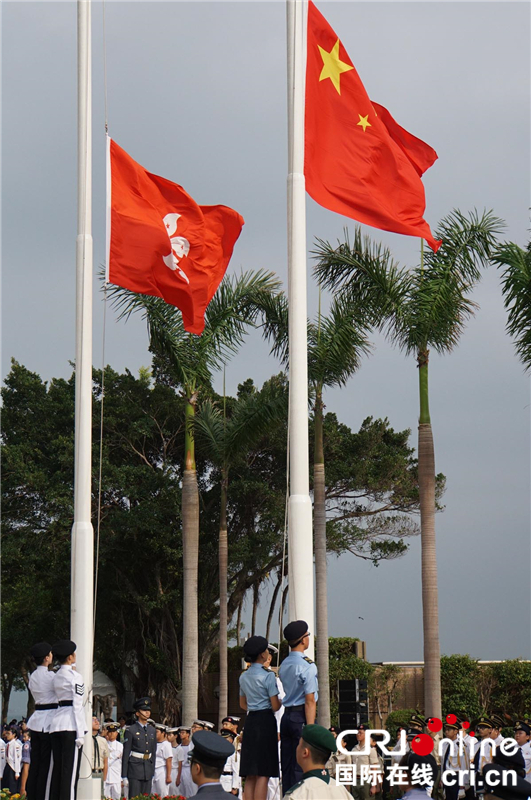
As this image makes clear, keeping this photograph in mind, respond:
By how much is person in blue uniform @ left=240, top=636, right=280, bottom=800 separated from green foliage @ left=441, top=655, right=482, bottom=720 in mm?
22499

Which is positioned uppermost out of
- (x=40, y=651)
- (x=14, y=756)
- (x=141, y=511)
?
(x=141, y=511)

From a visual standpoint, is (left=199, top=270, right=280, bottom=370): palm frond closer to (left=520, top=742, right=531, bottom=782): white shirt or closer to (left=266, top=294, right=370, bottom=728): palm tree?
(left=266, top=294, right=370, bottom=728): palm tree

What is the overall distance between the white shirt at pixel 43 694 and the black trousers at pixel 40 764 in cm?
10

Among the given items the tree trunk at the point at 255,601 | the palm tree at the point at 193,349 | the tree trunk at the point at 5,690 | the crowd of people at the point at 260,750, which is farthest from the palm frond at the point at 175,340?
the tree trunk at the point at 5,690

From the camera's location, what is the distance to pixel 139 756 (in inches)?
662

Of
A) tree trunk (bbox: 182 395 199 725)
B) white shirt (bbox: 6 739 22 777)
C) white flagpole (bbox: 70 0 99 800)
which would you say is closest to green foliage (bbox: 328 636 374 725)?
tree trunk (bbox: 182 395 199 725)

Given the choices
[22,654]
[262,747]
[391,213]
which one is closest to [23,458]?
[22,654]

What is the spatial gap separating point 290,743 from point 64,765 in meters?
2.48

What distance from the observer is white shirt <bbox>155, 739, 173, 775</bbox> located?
18.9 metres

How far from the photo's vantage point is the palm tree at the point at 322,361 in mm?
23125

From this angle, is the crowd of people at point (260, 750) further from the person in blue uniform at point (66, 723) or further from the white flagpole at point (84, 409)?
the white flagpole at point (84, 409)

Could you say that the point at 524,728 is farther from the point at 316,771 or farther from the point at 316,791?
the point at 316,791

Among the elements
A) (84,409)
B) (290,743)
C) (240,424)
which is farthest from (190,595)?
(290,743)

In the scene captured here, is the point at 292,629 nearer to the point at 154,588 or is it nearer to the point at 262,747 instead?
the point at 262,747
